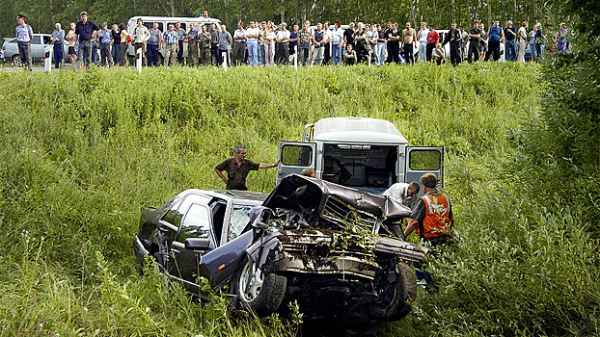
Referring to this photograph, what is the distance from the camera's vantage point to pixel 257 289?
379 inches

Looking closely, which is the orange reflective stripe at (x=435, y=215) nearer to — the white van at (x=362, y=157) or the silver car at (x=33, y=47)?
the white van at (x=362, y=157)

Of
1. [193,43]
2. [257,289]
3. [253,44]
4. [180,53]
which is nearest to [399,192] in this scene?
[257,289]

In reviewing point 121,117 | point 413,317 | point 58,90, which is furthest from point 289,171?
point 58,90

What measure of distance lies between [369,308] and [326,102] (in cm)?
1500

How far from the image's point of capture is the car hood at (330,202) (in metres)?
10.1

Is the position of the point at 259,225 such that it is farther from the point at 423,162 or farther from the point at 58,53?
the point at 58,53

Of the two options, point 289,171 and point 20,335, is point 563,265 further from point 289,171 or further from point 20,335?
point 289,171

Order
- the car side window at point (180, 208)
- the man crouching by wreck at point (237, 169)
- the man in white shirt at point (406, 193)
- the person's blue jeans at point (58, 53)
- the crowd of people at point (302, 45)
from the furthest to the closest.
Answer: the crowd of people at point (302, 45) < the person's blue jeans at point (58, 53) < the man crouching by wreck at point (237, 169) < the man in white shirt at point (406, 193) < the car side window at point (180, 208)

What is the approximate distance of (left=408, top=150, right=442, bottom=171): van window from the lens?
49.5ft

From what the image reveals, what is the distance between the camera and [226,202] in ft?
37.7

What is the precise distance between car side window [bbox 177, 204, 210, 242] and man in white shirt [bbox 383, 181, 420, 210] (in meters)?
3.22

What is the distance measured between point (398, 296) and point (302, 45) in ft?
70.8

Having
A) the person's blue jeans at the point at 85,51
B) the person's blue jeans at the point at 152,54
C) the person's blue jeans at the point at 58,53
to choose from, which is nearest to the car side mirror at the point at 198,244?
the person's blue jeans at the point at 85,51

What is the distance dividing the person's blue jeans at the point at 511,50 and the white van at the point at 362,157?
15036mm
